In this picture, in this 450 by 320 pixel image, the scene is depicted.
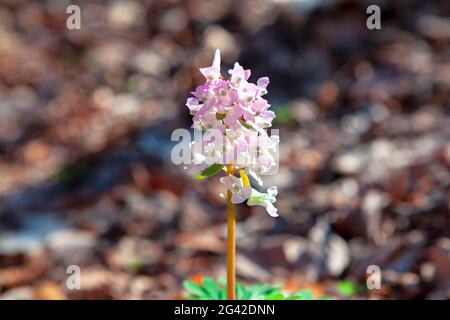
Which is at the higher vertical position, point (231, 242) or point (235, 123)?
point (235, 123)

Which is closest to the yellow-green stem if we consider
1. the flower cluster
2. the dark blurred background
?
the flower cluster

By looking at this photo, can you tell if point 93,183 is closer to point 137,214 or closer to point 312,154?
point 137,214

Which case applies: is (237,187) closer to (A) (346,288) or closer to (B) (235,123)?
(B) (235,123)

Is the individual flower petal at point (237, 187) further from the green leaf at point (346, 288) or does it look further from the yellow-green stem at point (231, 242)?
→ the green leaf at point (346, 288)

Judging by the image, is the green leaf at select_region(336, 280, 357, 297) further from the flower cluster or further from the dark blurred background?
the flower cluster

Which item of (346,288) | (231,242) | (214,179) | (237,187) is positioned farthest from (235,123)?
(214,179)

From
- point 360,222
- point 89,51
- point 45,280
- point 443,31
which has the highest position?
point 89,51
